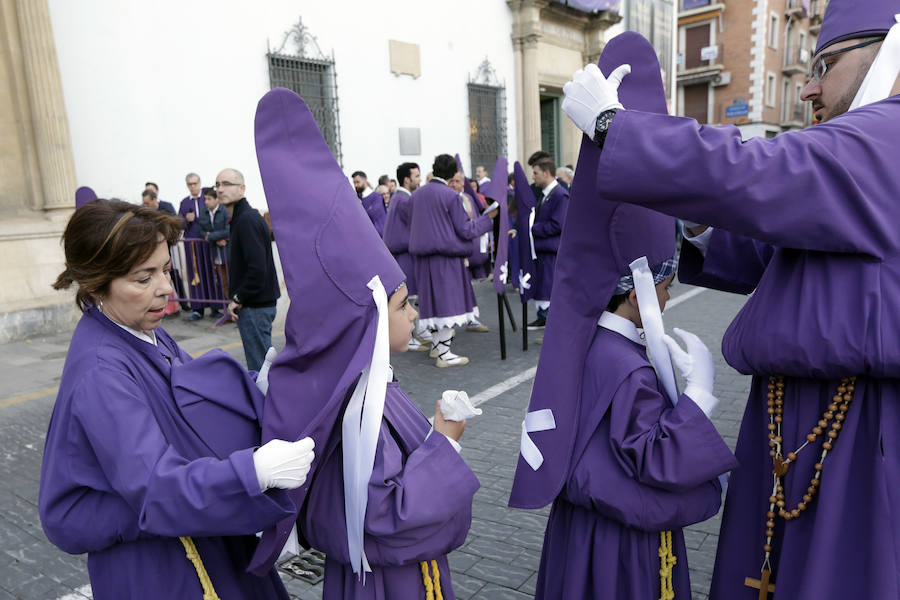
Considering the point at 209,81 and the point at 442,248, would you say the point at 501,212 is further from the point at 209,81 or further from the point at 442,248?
the point at 209,81

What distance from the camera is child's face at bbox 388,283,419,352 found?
175 cm

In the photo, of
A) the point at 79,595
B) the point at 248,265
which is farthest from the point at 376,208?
the point at 79,595

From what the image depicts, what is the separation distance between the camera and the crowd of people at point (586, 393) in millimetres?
1348

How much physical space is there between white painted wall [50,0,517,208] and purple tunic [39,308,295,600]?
317 inches

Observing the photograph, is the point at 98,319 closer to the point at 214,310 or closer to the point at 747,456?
the point at 747,456

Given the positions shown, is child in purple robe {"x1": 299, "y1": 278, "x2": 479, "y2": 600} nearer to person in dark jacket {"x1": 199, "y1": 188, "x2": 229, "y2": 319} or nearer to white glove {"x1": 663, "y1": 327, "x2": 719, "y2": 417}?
white glove {"x1": 663, "y1": 327, "x2": 719, "y2": 417}

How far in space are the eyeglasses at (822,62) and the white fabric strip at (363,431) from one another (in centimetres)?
125

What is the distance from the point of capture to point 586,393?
71.5 inches

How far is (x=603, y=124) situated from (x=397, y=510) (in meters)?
1.02

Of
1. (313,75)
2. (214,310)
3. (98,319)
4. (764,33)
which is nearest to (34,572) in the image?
(98,319)

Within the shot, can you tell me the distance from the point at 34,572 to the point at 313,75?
30.9ft

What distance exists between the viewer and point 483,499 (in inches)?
144

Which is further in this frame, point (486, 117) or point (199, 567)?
point (486, 117)

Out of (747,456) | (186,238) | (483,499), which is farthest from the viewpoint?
(186,238)
